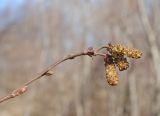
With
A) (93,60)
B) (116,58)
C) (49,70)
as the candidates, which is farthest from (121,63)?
(93,60)

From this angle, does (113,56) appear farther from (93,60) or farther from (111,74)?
(93,60)

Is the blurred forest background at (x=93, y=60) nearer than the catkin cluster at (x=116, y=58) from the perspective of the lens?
No

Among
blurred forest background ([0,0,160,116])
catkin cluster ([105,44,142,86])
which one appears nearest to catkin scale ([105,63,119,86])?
catkin cluster ([105,44,142,86])

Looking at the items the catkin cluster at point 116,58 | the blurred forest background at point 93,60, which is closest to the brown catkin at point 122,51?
the catkin cluster at point 116,58

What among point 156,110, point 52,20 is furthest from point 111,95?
point 52,20

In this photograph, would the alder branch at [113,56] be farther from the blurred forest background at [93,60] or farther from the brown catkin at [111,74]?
the blurred forest background at [93,60]

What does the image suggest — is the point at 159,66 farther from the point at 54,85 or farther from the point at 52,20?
the point at 54,85
